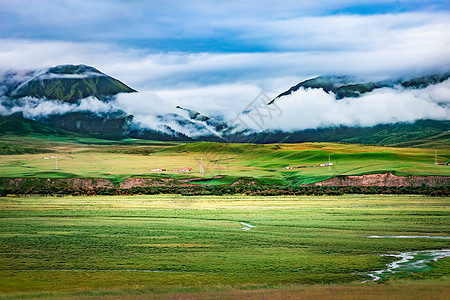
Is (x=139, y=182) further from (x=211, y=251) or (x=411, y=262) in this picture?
(x=411, y=262)

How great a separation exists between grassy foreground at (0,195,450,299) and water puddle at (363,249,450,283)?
1.95 ft

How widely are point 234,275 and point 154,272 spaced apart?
4092 millimetres

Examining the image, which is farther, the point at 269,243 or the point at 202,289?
the point at 269,243

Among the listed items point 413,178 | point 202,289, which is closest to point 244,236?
point 202,289

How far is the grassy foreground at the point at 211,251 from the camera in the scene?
25.7 meters

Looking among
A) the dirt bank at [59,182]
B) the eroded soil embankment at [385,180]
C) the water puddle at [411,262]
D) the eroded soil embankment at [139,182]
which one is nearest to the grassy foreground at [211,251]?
the water puddle at [411,262]

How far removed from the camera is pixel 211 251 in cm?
3450

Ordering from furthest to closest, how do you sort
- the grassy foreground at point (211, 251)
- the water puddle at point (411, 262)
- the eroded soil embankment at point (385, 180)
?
the eroded soil embankment at point (385, 180) < the water puddle at point (411, 262) < the grassy foreground at point (211, 251)

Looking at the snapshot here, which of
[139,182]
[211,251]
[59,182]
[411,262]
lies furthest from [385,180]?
[211,251]

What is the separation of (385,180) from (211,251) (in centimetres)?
7130

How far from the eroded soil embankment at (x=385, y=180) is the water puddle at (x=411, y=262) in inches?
2491

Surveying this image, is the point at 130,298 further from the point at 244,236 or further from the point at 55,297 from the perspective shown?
the point at 244,236

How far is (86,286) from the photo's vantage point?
26.3m

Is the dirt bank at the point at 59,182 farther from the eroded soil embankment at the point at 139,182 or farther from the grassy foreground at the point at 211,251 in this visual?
the grassy foreground at the point at 211,251
